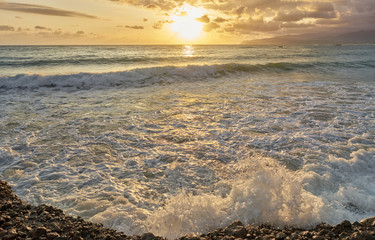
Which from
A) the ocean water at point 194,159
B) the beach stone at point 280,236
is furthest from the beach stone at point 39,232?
the beach stone at point 280,236

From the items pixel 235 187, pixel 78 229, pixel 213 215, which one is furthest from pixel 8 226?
pixel 235 187

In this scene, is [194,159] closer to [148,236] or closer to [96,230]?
[148,236]

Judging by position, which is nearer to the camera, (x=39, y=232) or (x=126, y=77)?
(x=39, y=232)

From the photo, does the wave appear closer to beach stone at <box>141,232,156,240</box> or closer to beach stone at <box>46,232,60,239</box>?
beach stone at <box>46,232,60,239</box>

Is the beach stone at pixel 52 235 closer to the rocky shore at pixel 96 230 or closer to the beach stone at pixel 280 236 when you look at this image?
the rocky shore at pixel 96 230

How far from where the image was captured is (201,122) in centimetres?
760

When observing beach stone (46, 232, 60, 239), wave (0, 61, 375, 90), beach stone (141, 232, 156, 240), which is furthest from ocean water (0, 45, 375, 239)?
wave (0, 61, 375, 90)

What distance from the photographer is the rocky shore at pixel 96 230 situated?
8.70ft

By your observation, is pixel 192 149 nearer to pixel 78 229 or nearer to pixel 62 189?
pixel 62 189

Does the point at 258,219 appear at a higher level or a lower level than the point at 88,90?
lower

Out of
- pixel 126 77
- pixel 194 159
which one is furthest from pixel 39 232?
pixel 126 77

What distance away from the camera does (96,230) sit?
9.30ft

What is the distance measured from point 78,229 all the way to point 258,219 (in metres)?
2.26

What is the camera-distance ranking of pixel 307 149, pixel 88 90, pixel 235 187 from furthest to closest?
pixel 88 90 < pixel 307 149 < pixel 235 187
